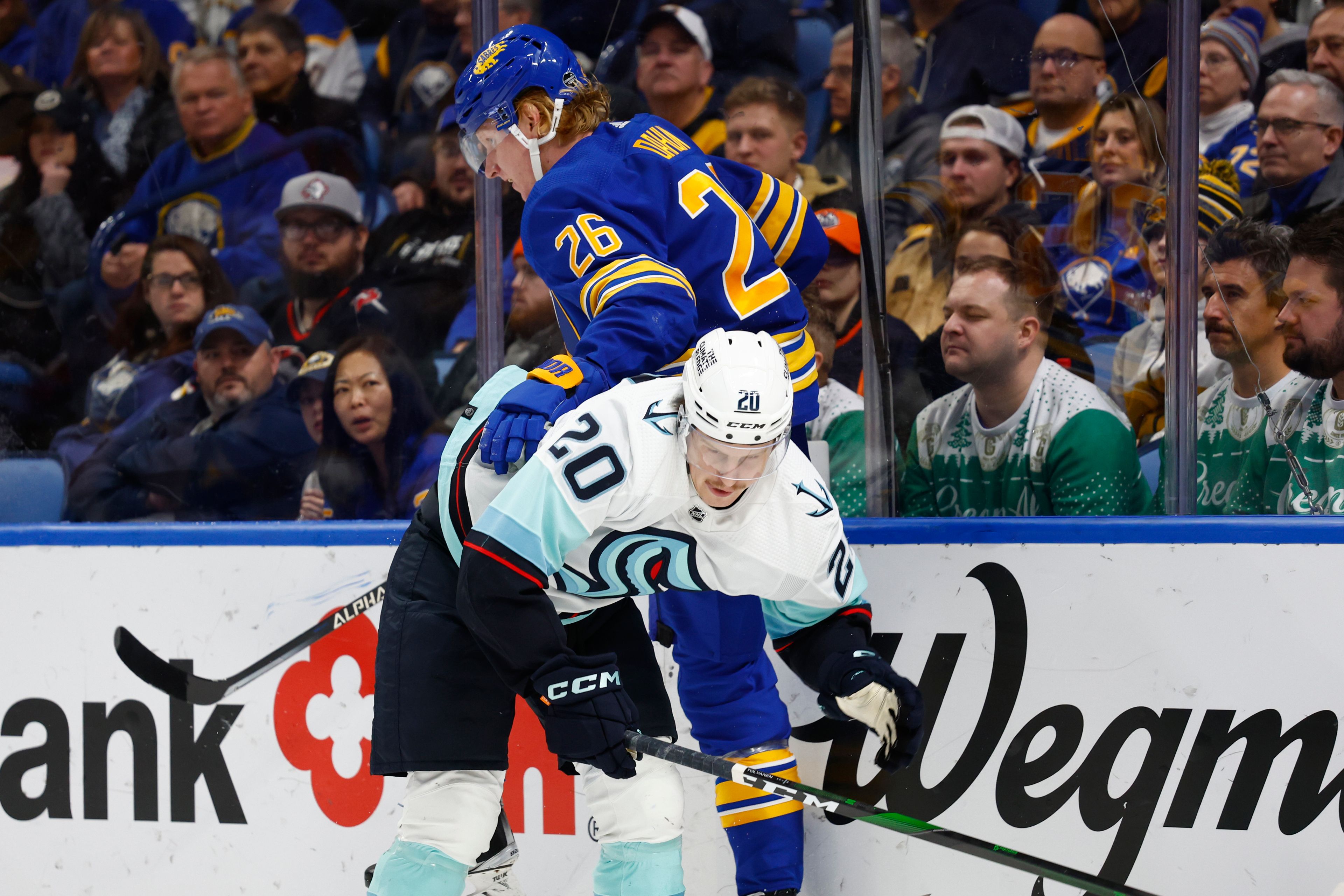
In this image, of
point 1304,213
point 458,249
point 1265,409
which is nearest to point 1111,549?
point 1265,409

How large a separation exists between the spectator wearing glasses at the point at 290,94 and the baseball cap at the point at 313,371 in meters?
0.52

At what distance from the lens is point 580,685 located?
1.60 m

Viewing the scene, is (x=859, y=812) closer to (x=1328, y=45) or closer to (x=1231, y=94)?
(x=1231, y=94)

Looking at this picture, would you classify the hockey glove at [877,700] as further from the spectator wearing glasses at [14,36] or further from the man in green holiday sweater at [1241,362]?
the spectator wearing glasses at [14,36]

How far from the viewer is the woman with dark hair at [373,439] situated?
291 centimetres

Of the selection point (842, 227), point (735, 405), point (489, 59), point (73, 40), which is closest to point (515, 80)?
point (489, 59)

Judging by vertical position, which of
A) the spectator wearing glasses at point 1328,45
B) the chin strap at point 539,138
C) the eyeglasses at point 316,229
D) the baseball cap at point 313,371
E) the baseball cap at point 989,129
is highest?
→ the spectator wearing glasses at point 1328,45

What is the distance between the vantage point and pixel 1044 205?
267 cm

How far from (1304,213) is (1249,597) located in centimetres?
93

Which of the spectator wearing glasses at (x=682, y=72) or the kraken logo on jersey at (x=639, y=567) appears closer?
the kraken logo on jersey at (x=639, y=567)

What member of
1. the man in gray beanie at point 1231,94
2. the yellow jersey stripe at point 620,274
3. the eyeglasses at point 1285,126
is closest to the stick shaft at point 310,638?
the yellow jersey stripe at point 620,274

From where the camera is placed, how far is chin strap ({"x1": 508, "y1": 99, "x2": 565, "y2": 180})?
202 centimetres

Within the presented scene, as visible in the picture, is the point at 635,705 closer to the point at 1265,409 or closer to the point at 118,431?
the point at 1265,409

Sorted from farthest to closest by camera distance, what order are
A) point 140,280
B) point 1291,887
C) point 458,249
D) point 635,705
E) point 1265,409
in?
point 140,280, point 458,249, point 1265,409, point 1291,887, point 635,705
